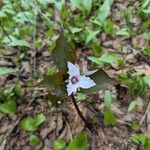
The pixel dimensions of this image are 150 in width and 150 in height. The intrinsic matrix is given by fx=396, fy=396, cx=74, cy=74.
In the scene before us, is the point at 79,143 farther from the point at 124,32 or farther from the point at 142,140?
the point at 124,32

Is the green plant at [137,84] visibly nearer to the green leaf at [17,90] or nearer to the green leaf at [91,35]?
the green leaf at [91,35]

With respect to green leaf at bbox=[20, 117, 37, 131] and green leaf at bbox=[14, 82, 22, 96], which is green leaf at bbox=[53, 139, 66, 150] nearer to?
green leaf at bbox=[20, 117, 37, 131]

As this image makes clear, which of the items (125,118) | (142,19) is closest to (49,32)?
(142,19)

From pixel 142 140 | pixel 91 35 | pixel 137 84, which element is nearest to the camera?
pixel 142 140

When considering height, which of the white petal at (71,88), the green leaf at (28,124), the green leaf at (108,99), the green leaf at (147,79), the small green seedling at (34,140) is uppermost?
the white petal at (71,88)

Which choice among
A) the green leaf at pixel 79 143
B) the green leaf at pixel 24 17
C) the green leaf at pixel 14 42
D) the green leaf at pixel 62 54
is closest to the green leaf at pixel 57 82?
the green leaf at pixel 62 54

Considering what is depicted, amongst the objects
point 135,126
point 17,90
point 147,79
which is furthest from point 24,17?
point 135,126

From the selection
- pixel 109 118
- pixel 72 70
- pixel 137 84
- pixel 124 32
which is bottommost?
pixel 109 118
